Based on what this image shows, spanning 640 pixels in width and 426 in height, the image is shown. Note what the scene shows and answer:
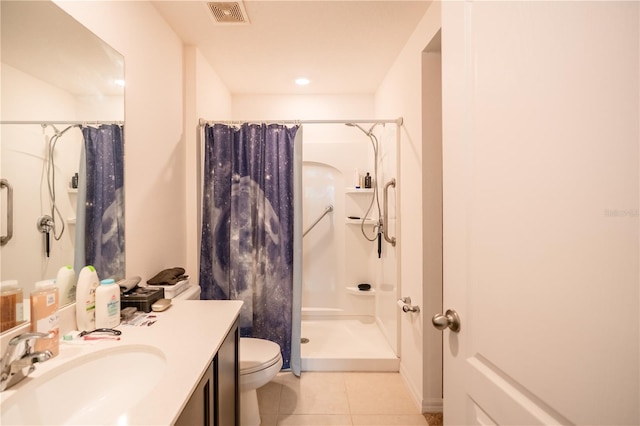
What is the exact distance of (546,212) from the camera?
22.6 inches

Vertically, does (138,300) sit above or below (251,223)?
below

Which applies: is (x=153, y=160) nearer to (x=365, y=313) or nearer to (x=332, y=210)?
(x=332, y=210)

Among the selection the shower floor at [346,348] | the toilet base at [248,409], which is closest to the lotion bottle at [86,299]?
the toilet base at [248,409]

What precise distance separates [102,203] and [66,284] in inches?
14.3

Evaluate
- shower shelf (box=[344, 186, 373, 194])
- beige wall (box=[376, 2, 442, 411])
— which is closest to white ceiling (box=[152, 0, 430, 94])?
beige wall (box=[376, 2, 442, 411])

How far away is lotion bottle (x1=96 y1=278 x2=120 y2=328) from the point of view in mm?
1081

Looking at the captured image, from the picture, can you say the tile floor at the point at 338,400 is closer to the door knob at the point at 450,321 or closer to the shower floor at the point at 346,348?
the shower floor at the point at 346,348

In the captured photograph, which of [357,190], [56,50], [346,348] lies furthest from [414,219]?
[56,50]

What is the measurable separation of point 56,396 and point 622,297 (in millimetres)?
1333

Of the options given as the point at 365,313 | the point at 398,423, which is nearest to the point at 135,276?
the point at 398,423

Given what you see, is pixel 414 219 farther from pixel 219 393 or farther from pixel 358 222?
pixel 219 393

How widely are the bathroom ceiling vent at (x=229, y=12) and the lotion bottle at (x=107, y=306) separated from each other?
159 centimetres

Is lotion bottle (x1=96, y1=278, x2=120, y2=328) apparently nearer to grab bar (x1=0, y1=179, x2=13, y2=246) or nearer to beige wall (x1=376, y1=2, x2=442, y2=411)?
grab bar (x1=0, y1=179, x2=13, y2=246)

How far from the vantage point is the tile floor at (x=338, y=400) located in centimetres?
170
